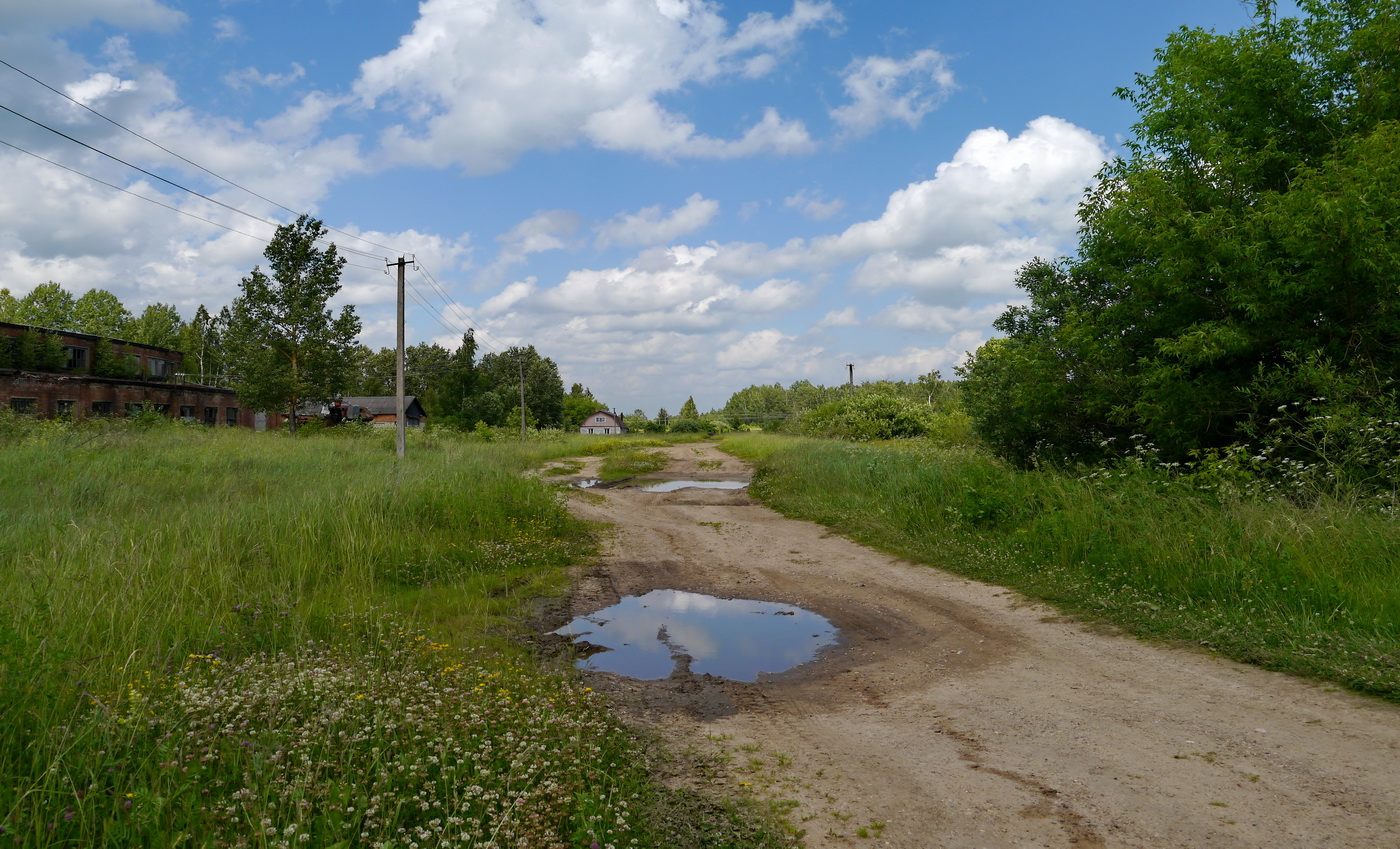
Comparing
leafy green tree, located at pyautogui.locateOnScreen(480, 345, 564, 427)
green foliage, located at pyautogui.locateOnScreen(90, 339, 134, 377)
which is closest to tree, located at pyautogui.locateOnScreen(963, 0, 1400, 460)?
green foliage, located at pyautogui.locateOnScreen(90, 339, 134, 377)

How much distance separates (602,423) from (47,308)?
66.5 metres

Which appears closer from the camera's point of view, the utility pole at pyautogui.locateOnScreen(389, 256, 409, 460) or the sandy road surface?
the sandy road surface

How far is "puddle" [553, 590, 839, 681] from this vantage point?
607cm

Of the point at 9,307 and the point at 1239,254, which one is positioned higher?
the point at 9,307

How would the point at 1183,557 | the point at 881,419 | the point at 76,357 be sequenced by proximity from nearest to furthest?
the point at 1183,557
the point at 881,419
the point at 76,357

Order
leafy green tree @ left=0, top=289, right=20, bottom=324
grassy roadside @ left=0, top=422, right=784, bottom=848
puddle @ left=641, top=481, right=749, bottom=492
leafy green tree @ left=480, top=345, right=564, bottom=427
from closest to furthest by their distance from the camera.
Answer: grassy roadside @ left=0, top=422, right=784, bottom=848
puddle @ left=641, top=481, right=749, bottom=492
leafy green tree @ left=0, top=289, right=20, bottom=324
leafy green tree @ left=480, top=345, right=564, bottom=427

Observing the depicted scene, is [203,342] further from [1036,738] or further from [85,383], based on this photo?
[1036,738]

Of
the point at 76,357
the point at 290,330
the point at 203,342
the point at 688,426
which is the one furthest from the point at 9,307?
the point at 688,426

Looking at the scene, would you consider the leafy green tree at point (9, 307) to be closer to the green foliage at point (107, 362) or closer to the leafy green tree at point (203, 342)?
the leafy green tree at point (203, 342)

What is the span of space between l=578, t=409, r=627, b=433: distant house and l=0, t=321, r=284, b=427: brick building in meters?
65.1

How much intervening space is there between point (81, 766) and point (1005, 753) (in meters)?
4.54

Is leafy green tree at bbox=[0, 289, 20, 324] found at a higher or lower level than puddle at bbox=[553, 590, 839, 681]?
higher

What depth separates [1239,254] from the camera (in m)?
9.40

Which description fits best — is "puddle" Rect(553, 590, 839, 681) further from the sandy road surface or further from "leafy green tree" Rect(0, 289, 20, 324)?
"leafy green tree" Rect(0, 289, 20, 324)
